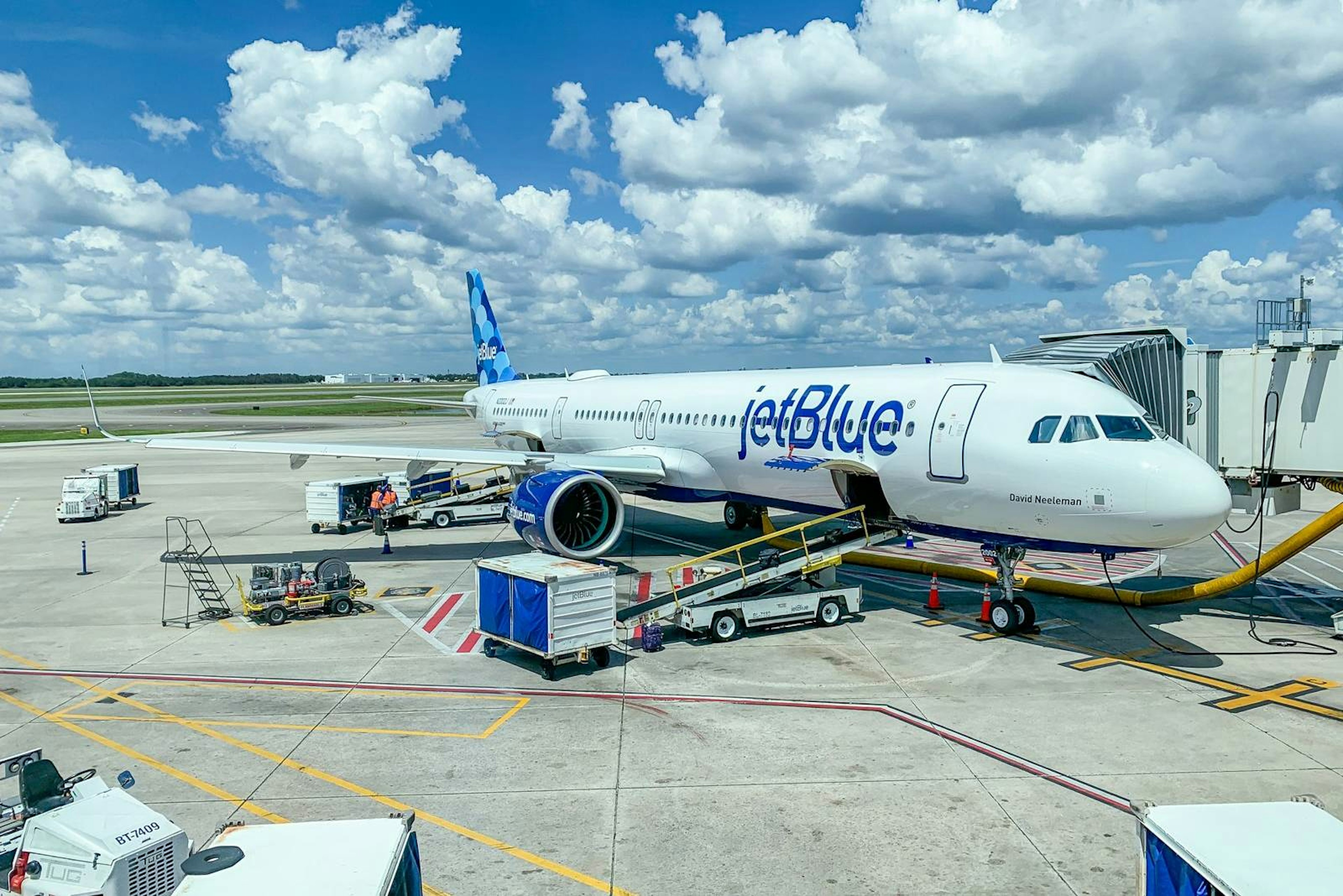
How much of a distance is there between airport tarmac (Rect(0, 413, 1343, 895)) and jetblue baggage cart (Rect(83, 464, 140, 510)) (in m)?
17.1

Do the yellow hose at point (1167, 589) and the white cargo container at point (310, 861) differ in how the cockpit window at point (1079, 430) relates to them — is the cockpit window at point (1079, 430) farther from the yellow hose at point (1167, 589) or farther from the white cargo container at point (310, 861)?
the white cargo container at point (310, 861)

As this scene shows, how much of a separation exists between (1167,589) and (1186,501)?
26.8 ft

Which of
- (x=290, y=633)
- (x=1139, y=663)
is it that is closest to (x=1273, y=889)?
(x=1139, y=663)

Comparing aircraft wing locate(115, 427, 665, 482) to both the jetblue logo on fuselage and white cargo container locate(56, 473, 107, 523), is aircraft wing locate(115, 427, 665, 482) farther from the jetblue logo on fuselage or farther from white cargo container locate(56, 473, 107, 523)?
white cargo container locate(56, 473, 107, 523)

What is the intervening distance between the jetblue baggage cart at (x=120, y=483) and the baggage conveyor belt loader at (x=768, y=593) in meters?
28.1

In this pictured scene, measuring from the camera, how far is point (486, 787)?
457 inches

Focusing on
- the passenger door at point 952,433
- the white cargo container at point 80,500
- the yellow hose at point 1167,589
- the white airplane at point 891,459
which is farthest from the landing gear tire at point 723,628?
the white cargo container at point 80,500

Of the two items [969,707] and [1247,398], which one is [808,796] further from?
[1247,398]

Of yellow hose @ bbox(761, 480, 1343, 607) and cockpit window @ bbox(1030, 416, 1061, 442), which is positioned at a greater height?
cockpit window @ bbox(1030, 416, 1061, 442)

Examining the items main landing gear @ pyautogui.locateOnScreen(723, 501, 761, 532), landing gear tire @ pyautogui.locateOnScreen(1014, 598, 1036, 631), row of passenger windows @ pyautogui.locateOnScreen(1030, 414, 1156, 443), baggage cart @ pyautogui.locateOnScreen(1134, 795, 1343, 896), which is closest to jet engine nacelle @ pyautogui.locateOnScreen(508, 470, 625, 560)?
main landing gear @ pyautogui.locateOnScreen(723, 501, 761, 532)

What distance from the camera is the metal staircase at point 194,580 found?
816 inches

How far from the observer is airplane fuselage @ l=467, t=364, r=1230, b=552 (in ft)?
51.5

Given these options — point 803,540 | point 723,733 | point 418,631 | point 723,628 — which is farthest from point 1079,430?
point 418,631

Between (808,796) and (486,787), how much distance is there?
3.79 meters
